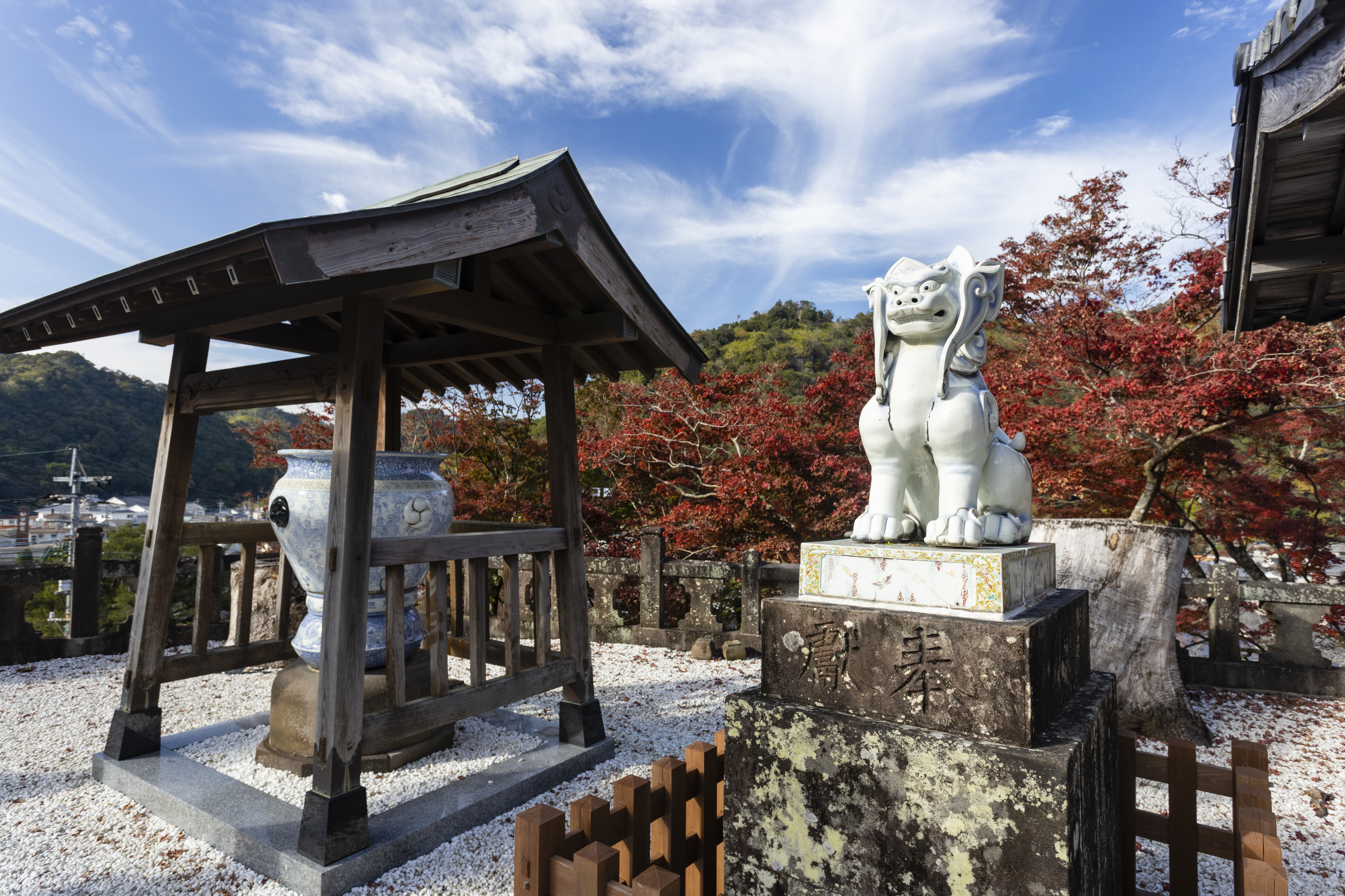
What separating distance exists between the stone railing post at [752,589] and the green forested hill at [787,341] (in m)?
8.72

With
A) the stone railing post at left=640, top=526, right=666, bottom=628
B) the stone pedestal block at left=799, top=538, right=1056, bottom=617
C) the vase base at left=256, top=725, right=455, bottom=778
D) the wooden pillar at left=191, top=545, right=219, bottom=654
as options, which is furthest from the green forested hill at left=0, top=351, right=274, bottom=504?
the stone pedestal block at left=799, top=538, right=1056, bottom=617

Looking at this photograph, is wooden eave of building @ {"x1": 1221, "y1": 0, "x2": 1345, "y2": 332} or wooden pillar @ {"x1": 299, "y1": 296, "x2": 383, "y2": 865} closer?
wooden eave of building @ {"x1": 1221, "y1": 0, "x2": 1345, "y2": 332}

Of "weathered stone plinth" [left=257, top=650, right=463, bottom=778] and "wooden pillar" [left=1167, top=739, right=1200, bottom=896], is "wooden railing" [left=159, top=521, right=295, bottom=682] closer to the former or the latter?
"weathered stone plinth" [left=257, top=650, right=463, bottom=778]

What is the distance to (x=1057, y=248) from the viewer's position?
7.02 m

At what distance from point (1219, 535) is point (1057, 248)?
3377 mm

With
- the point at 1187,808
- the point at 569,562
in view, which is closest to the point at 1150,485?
the point at 1187,808

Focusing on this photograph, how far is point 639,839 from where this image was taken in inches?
79.4

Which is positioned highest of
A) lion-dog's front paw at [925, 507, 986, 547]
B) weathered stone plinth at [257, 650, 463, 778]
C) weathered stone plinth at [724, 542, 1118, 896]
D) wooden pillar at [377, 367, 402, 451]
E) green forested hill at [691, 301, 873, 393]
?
green forested hill at [691, 301, 873, 393]

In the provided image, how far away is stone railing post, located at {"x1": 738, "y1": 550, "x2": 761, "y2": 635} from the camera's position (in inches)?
244

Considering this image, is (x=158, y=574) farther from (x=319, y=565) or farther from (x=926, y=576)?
(x=926, y=576)

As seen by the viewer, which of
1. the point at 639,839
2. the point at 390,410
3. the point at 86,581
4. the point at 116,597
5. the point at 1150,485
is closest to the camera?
the point at 639,839

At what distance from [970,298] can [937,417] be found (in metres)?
0.40

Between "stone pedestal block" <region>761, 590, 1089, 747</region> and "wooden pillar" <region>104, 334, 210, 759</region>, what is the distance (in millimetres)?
3530

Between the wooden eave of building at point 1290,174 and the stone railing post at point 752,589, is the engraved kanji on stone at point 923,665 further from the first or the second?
the stone railing post at point 752,589
